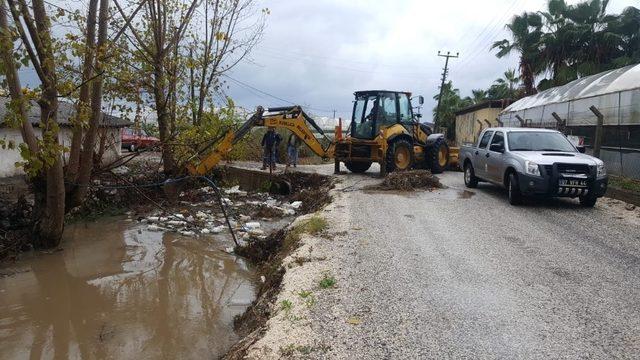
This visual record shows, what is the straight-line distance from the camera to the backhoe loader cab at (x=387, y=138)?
17031mm

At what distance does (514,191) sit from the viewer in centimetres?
1150

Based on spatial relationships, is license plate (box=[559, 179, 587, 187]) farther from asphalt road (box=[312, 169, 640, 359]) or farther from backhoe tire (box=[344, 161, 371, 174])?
backhoe tire (box=[344, 161, 371, 174])

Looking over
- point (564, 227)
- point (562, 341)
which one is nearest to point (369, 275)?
→ point (562, 341)

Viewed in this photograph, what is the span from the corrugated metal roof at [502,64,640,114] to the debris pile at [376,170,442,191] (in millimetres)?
5713

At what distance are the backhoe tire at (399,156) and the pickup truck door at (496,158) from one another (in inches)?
157

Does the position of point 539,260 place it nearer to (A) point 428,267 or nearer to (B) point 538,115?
(A) point 428,267

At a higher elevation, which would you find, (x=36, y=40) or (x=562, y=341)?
(x=36, y=40)

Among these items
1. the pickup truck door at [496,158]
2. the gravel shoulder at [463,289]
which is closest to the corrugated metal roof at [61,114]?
the gravel shoulder at [463,289]

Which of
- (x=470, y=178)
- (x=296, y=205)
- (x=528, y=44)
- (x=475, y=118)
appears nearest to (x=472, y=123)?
(x=475, y=118)

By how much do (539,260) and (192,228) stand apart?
26.1 ft

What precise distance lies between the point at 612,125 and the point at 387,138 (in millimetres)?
6298

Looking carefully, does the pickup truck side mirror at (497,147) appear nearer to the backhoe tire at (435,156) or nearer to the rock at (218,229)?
the backhoe tire at (435,156)

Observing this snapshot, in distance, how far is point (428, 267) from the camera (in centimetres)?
705

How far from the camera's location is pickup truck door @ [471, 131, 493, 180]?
44.3ft
